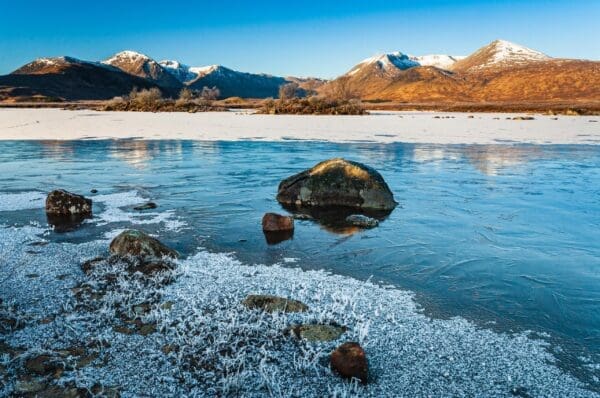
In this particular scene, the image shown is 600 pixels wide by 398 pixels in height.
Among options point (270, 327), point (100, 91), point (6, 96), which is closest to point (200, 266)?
point (270, 327)

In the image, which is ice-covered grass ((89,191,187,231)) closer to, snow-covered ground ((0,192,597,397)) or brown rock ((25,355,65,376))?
snow-covered ground ((0,192,597,397))

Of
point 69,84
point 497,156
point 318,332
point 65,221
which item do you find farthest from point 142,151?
point 69,84

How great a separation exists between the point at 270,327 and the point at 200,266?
1.83m

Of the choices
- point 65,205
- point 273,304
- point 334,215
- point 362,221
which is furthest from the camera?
point 334,215

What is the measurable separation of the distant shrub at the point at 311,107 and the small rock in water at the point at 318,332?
50388 mm

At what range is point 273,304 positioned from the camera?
4.71m

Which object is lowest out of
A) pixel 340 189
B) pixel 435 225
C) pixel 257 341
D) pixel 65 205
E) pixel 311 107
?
pixel 257 341

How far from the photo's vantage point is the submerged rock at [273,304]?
4.65 metres

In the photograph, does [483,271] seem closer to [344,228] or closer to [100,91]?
[344,228]

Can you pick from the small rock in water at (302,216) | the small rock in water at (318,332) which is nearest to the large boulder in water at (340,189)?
the small rock in water at (302,216)

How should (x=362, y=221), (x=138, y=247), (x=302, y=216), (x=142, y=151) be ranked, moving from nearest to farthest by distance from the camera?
1. (x=138, y=247)
2. (x=362, y=221)
3. (x=302, y=216)
4. (x=142, y=151)

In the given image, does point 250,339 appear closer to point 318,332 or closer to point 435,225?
point 318,332

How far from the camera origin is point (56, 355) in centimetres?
382

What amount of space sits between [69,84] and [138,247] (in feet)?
602
